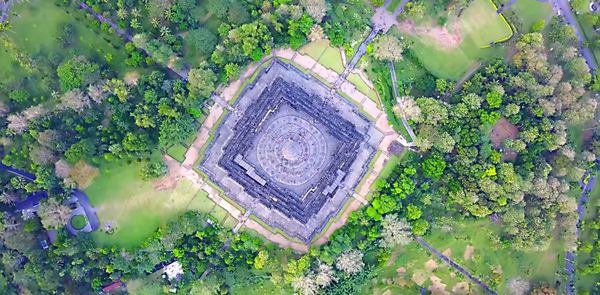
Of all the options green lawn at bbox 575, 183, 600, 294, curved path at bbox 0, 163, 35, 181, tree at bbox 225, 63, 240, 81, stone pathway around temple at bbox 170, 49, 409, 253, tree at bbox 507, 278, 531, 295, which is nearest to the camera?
tree at bbox 225, 63, 240, 81

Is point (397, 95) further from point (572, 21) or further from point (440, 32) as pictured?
point (572, 21)

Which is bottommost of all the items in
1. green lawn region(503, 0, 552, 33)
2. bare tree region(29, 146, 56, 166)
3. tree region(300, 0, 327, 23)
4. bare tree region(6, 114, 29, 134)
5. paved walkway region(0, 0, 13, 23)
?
bare tree region(29, 146, 56, 166)

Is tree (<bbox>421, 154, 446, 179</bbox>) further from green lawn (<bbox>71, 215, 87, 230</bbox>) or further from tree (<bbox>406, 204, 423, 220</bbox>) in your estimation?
green lawn (<bbox>71, 215, 87, 230</bbox>)

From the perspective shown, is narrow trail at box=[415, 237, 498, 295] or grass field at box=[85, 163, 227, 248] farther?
narrow trail at box=[415, 237, 498, 295]

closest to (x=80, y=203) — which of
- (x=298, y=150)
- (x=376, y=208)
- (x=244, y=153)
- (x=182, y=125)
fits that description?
(x=182, y=125)

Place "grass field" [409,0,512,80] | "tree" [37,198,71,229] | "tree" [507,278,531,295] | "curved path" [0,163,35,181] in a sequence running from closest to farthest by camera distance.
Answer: "tree" [37,198,71,229], "curved path" [0,163,35,181], "tree" [507,278,531,295], "grass field" [409,0,512,80]

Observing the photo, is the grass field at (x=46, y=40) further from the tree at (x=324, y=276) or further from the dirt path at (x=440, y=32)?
the dirt path at (x=440, y=32)

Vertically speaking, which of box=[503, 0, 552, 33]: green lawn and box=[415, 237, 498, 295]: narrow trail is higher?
box=[503, 0, 552, 33]: green lawn

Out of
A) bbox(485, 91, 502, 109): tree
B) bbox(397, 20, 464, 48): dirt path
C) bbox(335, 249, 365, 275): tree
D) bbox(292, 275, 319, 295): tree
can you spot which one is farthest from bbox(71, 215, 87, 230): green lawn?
bbox(485, 91, 502, 109): tree
